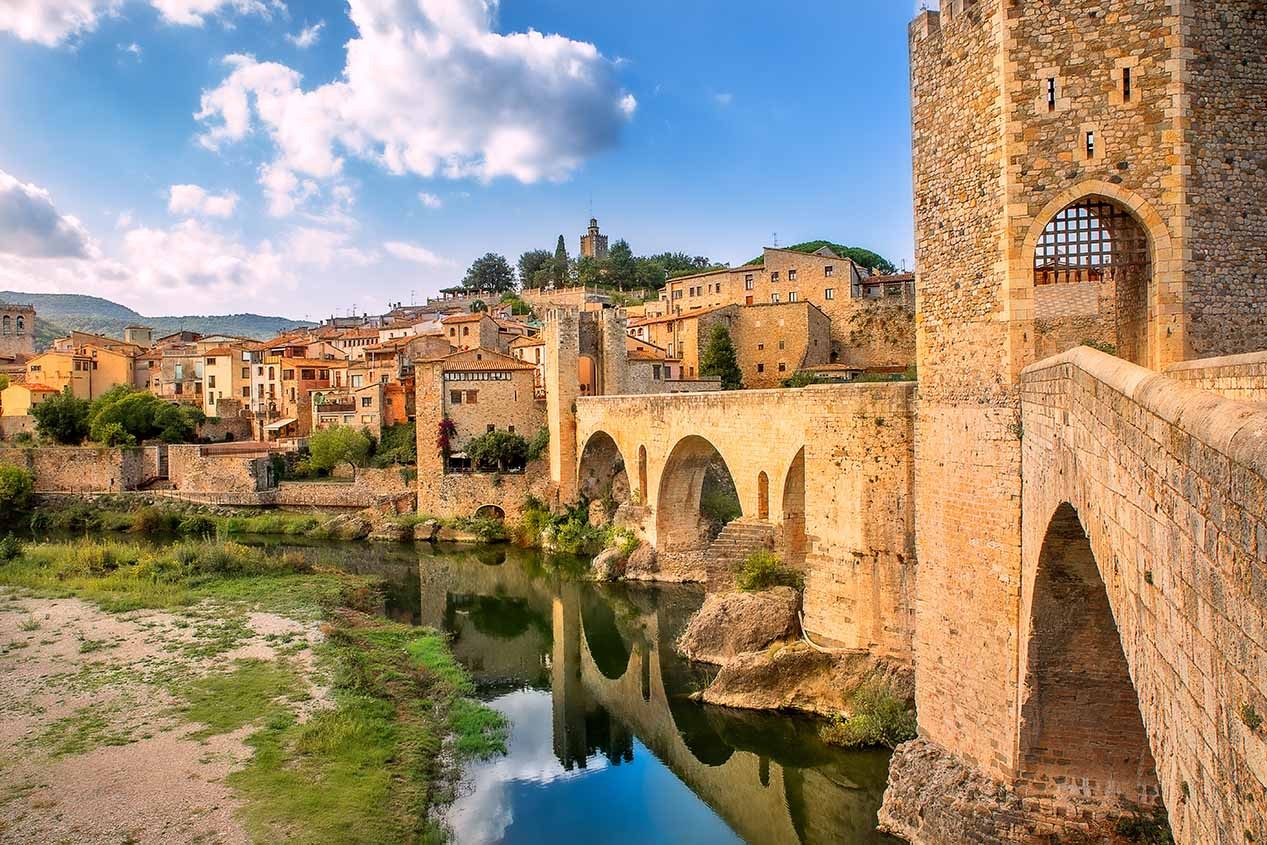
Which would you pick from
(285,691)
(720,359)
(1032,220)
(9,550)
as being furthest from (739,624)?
(9,550)

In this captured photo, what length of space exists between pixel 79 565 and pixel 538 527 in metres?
14.4

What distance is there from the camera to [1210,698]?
9.85ft

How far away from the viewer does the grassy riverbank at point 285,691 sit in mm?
11031

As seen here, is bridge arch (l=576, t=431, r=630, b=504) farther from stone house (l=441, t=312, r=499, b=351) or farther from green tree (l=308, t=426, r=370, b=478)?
stone house (l=441, t=312, r=499, b=351)

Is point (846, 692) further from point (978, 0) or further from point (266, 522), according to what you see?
point (266, 522)

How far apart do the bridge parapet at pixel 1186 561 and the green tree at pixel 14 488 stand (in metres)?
44.9

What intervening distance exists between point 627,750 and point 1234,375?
465 inches

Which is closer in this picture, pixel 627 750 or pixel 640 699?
pixel 627 750

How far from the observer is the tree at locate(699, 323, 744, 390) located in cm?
4009

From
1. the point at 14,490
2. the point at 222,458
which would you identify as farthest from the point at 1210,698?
the point at 14,490

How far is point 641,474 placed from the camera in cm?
2639

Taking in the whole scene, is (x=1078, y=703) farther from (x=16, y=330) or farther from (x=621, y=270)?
(x=16, y=330)

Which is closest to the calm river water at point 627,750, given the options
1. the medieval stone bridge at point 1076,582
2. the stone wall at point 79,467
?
the medieval stone bridge at point 1076,582

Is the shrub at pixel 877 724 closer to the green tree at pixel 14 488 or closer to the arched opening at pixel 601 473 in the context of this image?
the arched opening at pixel 601 473
